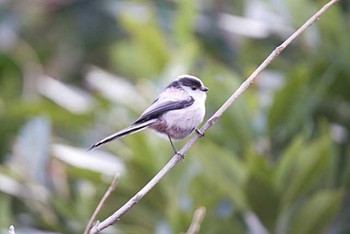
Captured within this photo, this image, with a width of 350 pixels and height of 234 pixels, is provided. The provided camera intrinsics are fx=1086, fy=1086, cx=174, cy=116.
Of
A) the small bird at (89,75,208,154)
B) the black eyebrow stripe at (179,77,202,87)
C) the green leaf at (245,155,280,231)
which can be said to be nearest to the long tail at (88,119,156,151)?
the small bird at (89,75,208,154)

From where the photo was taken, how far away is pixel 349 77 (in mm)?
4664

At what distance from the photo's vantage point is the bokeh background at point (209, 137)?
167 inches

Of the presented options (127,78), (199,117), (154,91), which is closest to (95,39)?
(127,78)

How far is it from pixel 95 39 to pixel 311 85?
8.29ft

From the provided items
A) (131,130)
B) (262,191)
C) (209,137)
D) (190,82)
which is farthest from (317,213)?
(131,130)

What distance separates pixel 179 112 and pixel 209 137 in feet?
4.81

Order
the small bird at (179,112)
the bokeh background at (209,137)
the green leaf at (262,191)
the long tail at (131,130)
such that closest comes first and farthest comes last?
the long tail at (131,130) → the small bird at (179,112) → the green leaf at (262,191) → the bokeh background at (209,137)

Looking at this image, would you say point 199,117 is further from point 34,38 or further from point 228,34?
point 34,38

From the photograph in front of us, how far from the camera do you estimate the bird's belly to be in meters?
3.19

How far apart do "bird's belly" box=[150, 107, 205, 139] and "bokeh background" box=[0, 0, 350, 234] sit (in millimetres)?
908

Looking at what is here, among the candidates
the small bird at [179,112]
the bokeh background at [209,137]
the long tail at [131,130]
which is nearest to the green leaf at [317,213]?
the bokeh background at [209,137]

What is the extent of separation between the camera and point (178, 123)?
10.5 ft

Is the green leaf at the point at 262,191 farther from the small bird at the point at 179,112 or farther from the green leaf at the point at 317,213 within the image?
the small bird at the point at 179,112

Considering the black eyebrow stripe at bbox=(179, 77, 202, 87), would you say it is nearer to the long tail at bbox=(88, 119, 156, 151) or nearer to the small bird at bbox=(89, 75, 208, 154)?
the small bird at bbox=(89, 75, 208, 154)
